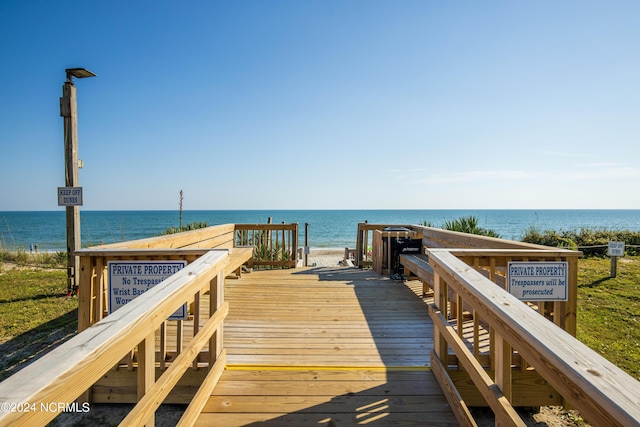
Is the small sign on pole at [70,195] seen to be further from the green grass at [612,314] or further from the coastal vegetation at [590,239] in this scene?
the coastal vegetation at [590,239]

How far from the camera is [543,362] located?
1064mm

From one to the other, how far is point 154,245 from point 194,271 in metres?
1.80

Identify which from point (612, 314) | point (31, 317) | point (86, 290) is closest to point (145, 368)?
point (86, 290)

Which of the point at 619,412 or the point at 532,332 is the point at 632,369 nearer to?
the point at 532,332

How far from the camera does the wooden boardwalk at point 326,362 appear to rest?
2070 mm

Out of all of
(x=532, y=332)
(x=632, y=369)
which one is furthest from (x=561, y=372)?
(x=632, y=369)

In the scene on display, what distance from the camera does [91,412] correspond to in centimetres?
262

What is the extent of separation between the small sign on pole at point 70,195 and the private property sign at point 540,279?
6295mm

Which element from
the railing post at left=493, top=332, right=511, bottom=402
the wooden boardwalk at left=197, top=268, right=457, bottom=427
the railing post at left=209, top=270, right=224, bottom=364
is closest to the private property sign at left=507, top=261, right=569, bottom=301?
the wooden boardwalk at left=197, top=268, right=457, bottom=427

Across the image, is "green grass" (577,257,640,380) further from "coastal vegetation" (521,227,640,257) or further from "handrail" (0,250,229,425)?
"handrail" (0,250,229,425)

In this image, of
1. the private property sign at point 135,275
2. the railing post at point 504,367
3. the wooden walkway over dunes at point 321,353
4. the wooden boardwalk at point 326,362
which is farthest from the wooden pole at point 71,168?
the railing post at point 504,367

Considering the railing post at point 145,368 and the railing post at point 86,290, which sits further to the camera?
the railing post at point 86,290

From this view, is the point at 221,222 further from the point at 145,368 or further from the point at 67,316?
the point at 145,368

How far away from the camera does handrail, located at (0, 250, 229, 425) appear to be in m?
0.70
